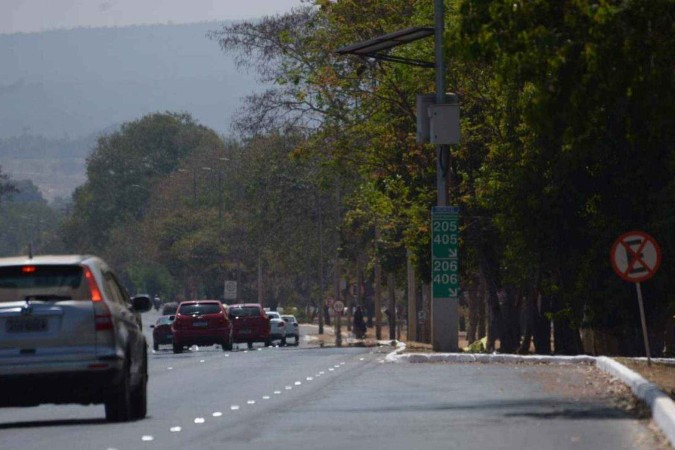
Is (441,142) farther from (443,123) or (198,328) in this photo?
(198,328)

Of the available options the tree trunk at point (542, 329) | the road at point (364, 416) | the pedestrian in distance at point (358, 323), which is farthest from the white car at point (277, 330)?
the road at point (364, 416)

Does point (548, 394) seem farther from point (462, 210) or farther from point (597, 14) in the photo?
point (462, 210)

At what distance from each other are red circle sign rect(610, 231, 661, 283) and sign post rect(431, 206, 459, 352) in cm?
1240

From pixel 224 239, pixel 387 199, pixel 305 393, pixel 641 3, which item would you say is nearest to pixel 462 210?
pixel 387 199

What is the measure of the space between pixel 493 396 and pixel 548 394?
674 millimetres

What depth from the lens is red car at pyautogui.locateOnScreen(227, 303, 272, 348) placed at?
2525 inches

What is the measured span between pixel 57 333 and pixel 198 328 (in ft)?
122

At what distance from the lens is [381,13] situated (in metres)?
49.1

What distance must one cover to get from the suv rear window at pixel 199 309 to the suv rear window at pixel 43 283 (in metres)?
37.0

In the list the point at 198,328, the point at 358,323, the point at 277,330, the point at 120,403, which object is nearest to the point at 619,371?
the point at 120,403

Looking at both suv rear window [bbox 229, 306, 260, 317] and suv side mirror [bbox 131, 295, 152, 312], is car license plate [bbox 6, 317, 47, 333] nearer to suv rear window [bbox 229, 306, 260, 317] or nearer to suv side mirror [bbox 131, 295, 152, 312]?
suv side mirror [bbox 131, 295, 152, 312]

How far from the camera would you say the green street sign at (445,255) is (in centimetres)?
3933

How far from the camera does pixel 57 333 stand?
17547mm

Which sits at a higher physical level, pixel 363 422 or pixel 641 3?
pixel 641 3
